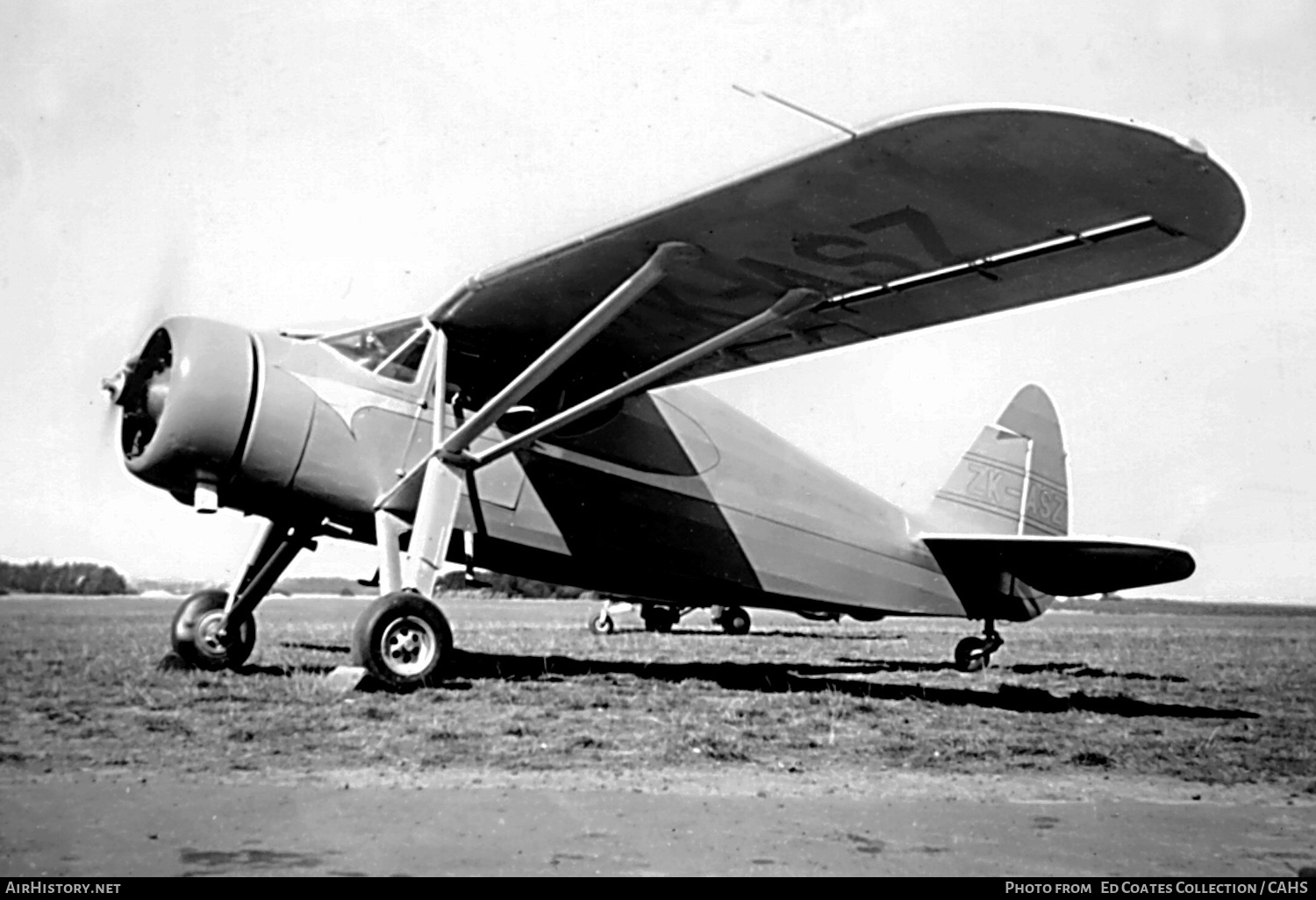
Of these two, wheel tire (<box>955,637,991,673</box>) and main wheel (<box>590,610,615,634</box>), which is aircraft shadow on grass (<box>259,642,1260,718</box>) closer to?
wheel tire (<box>955,637,991,673</box>)

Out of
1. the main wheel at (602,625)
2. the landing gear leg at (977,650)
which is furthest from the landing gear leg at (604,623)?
the landing gear leg at (977,650)

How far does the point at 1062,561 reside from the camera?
968 centimetres

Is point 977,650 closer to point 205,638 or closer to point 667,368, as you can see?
point 667,368

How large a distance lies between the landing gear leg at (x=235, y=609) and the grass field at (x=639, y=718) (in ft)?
0.80

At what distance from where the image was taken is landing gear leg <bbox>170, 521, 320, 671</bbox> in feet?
25.3

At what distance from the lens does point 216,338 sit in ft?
21.5

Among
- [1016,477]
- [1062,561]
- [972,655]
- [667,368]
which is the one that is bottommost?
[972,655]

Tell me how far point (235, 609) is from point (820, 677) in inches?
185

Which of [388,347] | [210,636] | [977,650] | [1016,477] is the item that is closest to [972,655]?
[977,650]

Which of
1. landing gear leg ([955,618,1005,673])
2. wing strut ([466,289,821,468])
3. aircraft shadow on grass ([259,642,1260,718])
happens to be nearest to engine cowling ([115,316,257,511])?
wing strut ([466,289,821,468])

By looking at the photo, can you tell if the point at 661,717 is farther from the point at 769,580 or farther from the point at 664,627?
the point at 664,627
